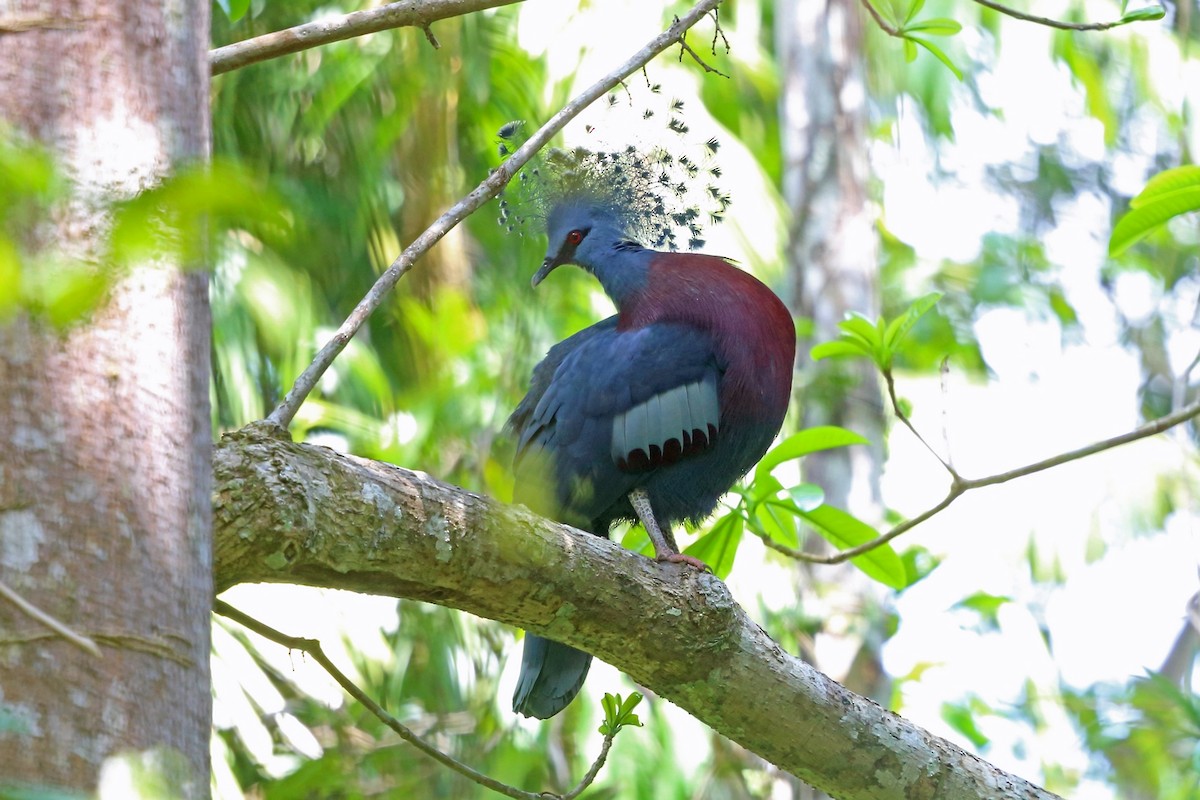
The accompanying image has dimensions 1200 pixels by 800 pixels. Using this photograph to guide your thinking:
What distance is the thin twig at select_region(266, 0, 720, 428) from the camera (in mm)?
1729

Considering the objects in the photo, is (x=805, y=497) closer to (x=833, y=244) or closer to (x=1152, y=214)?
(x=1152, y=214)

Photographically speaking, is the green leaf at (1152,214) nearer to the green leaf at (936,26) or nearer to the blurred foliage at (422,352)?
the green leaf at (936,26)

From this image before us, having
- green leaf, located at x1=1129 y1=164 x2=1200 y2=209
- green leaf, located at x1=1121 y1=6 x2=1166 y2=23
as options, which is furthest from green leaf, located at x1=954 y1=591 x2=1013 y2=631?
green leaf, located at x1=1121 y1=6 x2=1166 y2=23

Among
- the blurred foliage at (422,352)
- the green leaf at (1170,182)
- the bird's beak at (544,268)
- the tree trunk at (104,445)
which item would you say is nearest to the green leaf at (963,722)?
the blurred foliage at (422,352)

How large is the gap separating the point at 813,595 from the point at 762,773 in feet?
2.69

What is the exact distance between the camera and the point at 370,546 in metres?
1.73

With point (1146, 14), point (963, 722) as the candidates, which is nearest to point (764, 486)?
point (1146, 14)

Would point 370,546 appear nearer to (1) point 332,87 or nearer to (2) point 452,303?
(2) point 452,303

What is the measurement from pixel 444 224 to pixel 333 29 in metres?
0.34

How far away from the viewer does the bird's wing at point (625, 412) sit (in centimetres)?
267

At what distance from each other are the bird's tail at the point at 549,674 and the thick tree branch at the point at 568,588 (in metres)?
0.47

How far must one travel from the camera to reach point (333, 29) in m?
1.84

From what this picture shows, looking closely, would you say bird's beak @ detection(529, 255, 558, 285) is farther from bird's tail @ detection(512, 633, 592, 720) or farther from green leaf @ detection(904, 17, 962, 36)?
green leaf @ detection(904, 17, 962, 36)

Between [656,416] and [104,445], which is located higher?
[656,416]
